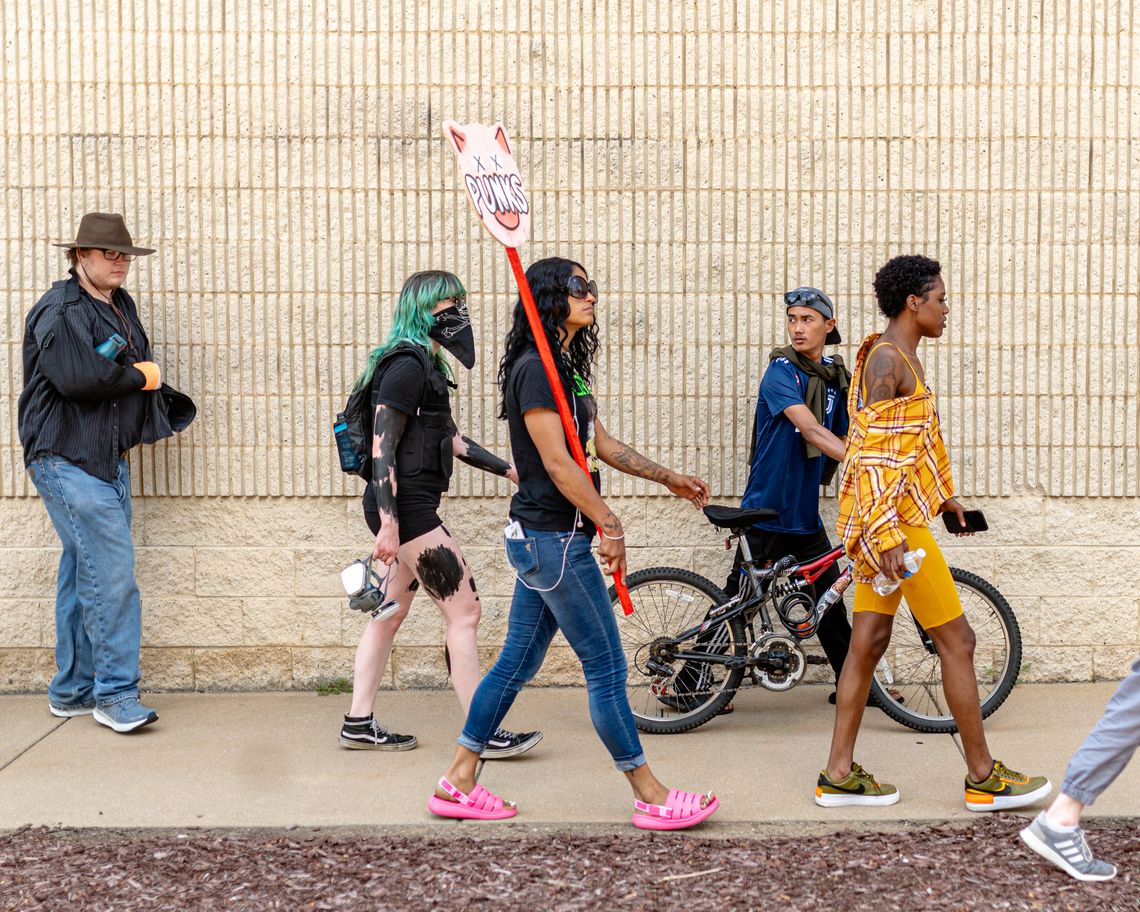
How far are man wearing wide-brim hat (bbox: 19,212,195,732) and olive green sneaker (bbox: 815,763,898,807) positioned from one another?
2963 mm

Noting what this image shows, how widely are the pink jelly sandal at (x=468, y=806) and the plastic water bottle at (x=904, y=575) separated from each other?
1526 mm

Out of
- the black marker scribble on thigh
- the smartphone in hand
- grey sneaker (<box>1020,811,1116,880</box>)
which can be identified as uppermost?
the smartphone in hand

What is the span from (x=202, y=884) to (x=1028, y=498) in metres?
4.29

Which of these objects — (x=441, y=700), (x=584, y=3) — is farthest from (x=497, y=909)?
(x=584, y=3)

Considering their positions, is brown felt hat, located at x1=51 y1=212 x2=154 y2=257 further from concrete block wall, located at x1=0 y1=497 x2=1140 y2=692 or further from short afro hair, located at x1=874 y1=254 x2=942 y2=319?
short afro hair, located at x1=874 y1=254 x2=942 y2=319

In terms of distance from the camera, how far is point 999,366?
256 inches

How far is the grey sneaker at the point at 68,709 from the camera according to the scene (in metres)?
6.16

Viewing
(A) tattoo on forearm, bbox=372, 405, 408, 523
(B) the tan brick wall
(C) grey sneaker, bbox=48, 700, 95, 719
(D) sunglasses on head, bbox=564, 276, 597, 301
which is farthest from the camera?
(B) the tan brick wall

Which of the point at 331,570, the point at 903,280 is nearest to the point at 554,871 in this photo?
the point at 903,280

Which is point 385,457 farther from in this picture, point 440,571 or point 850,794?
point 850,794

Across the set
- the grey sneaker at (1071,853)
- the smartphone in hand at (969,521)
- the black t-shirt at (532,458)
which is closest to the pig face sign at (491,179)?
the black t-shirt at (532,458)

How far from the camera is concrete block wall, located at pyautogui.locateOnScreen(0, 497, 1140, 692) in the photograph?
652 cm

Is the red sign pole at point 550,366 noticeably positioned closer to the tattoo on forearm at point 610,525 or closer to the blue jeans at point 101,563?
the tattoo on forearm at point 610,525

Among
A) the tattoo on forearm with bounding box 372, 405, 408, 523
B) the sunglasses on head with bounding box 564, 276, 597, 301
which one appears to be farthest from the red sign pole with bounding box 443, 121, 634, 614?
the tattoo on forearm with bounding box 372, 405, 408, 523
